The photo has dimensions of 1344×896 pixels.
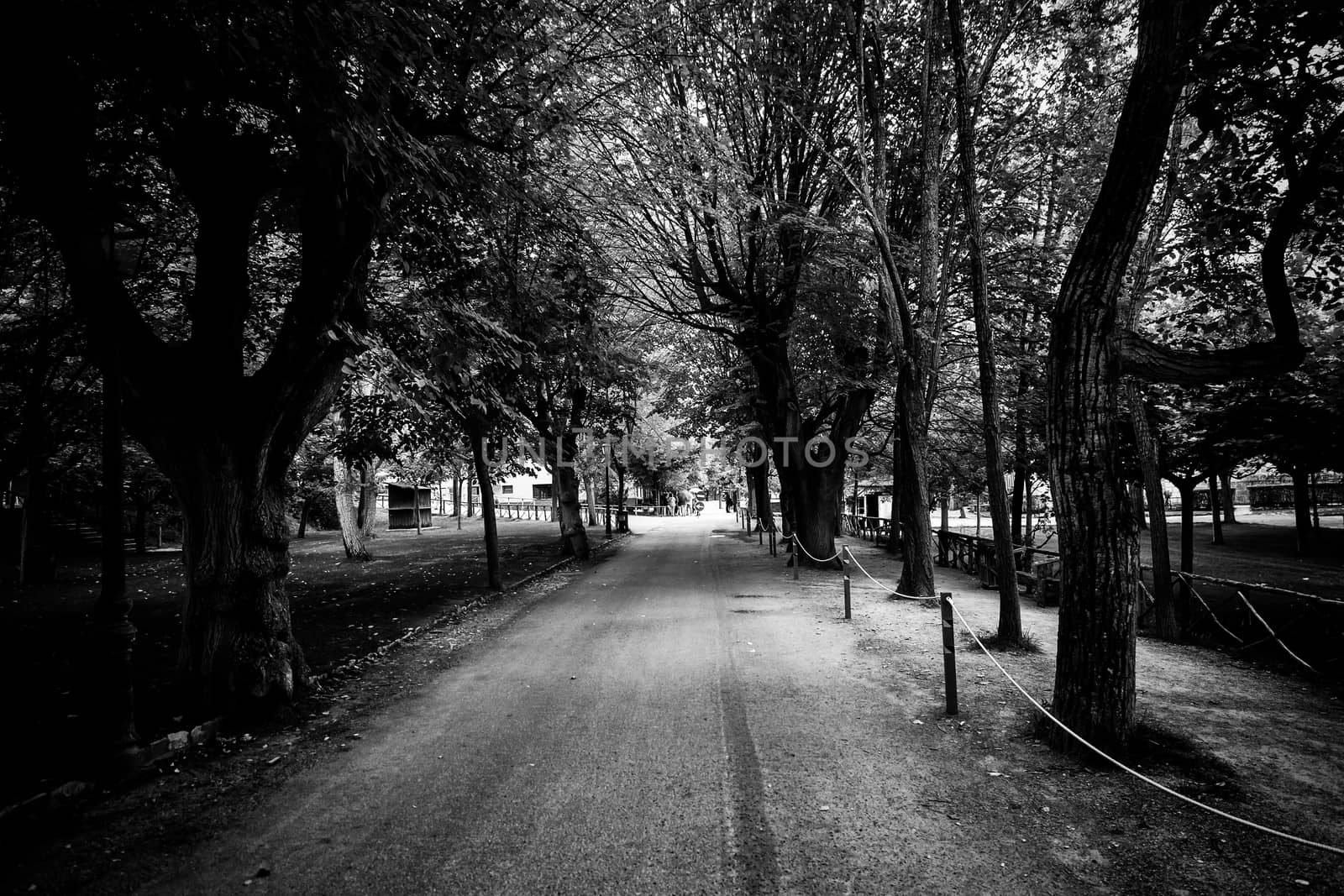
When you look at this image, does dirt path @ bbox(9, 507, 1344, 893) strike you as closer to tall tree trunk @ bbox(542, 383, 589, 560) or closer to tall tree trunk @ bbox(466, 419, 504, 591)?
tall tree trunk @ bbox(466, 419, 504, 591)

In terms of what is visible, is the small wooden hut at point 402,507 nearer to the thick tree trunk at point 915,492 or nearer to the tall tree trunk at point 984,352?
the thick tree trunk at point 915,492

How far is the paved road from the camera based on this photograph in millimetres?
3627

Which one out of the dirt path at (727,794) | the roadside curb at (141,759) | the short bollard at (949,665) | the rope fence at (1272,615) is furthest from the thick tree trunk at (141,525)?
the rope fence at (1272,615)

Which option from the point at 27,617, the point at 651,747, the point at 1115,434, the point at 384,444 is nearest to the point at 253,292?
the point at 384,444

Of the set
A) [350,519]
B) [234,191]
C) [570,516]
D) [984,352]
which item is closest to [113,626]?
[234,191]

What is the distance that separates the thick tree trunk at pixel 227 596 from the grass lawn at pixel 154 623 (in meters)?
0.44

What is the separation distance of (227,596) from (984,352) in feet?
31.4

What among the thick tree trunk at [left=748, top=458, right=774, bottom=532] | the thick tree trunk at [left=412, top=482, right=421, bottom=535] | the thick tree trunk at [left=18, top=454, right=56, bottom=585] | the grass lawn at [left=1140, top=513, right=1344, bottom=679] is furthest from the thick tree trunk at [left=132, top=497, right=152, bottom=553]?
the grass lawn at [left=1140, top=513, right=1344, bottom=679]

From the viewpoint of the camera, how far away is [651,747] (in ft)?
17.8

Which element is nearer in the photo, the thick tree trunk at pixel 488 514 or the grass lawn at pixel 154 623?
the grass lawn at pixel 154 623

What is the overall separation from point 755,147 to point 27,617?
17450 millimetres

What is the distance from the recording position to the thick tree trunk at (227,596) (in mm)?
6312

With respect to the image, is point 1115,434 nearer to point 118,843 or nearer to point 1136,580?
point 1136,580

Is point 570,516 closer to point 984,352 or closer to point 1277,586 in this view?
point 984,352
